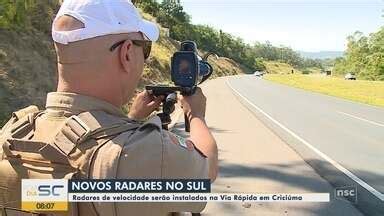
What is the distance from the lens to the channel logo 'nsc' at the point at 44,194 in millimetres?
1554

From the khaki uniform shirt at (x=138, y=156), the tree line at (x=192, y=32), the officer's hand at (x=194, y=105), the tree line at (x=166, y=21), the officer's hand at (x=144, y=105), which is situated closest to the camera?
the khaki uniform shirt at (x=138, y=156)

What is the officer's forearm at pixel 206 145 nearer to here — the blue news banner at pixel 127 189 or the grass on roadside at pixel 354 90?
Answer: the blue news banner at pixel 127 189

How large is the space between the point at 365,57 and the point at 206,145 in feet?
336

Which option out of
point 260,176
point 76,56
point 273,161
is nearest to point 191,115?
point 76,56

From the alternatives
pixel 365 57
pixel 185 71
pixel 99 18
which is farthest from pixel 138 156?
pixel 365 57

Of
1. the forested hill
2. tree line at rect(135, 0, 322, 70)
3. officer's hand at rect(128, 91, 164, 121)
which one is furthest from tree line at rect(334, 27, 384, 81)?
officer's hand at rect(128, 91, 164, 121)

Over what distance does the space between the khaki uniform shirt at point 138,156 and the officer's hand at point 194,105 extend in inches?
13.1

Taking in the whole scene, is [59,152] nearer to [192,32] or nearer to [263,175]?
[263,175]

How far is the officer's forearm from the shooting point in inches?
67.1

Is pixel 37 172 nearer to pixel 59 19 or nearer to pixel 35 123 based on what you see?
pixel 35 123

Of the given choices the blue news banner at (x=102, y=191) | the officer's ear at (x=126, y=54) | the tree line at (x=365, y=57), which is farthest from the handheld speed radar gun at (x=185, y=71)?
the tree line at (x=365, y=57)

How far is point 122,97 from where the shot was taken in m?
1.72

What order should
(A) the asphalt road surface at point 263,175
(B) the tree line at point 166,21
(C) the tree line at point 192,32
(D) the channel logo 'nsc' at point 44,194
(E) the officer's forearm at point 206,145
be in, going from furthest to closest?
(C) the tree line at point 192,32
(B) the tree line at point 166,21
(A) the asphalt road surface at point 263,175
(E) the officer's forearm at point 206,145
(D) the channel logo 'nsc' at point 44,194

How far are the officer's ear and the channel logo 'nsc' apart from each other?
0.42 meters
